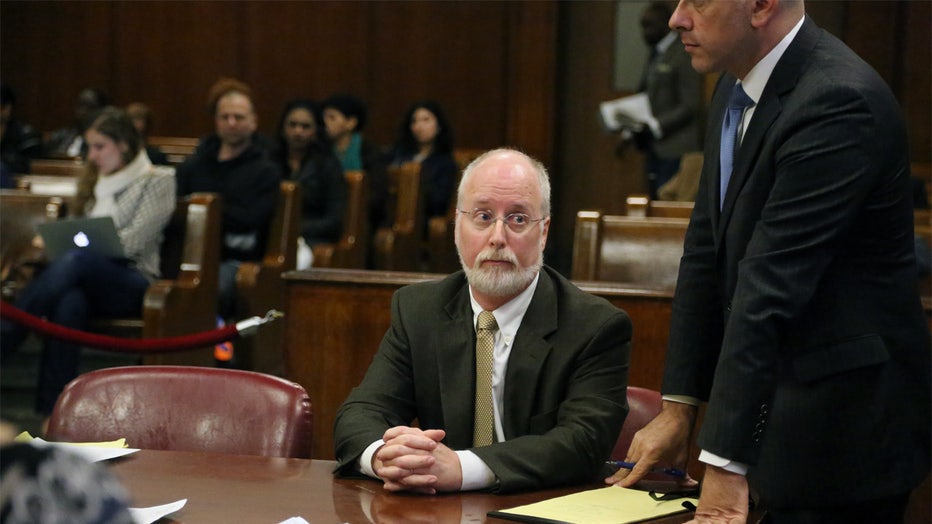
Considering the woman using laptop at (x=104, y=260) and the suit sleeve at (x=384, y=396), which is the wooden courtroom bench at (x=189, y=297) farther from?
the suit sleeve at (x=384, y=396)

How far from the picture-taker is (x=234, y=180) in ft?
21.0

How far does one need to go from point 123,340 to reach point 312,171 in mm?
3217

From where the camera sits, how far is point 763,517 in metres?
2.10

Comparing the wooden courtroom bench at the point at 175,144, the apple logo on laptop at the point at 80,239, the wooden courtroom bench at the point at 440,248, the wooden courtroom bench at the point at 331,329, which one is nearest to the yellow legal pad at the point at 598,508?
the wooden courtroom bench at the point at 331,329

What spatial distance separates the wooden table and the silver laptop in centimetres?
335

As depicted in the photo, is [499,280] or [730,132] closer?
[730,132]

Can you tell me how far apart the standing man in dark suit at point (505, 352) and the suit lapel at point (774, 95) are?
56cm

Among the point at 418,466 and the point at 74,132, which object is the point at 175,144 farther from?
the point at 418,466

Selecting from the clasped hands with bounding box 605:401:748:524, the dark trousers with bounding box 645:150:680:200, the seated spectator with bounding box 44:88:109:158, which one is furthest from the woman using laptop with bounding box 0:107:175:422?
the seated spectator with bounding box 44:88:109:158

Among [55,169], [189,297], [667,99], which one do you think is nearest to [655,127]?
[667,99]

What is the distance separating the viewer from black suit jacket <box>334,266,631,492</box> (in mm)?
2395

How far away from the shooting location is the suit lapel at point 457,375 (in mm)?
2494

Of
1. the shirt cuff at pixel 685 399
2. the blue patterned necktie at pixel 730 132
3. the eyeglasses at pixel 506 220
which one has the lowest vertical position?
the shirt cuff at pixel 685 399

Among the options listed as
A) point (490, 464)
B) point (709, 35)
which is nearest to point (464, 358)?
point (490, 464)
